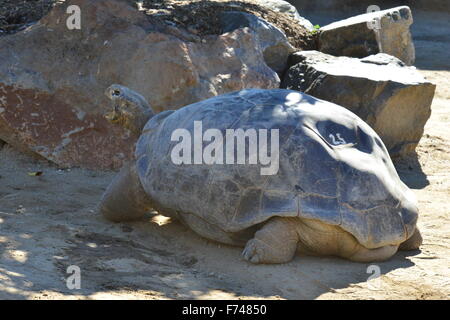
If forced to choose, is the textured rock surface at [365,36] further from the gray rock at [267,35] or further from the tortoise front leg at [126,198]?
the tortoise front leg at [126,198]

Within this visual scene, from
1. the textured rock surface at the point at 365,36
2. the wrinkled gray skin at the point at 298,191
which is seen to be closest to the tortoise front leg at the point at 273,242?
the wrinkled gray skin at the point at 298,191

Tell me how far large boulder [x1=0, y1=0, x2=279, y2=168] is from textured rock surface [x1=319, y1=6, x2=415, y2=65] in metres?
2.26

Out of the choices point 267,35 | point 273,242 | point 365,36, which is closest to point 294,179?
point 273,242

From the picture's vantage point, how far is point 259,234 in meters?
4.49

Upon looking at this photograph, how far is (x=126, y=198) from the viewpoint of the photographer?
5.23 metres

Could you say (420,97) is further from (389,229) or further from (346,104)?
(389,229)

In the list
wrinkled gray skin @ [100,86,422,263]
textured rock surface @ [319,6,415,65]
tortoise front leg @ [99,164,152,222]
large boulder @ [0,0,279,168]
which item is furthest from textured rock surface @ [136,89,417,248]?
textured rock surface @ [319,6,415,65]

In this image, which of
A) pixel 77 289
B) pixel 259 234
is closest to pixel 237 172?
pixel 259 234

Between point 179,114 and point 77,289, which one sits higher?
point 179,114

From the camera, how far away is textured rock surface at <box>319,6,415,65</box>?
854cm

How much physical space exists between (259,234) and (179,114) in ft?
3.91

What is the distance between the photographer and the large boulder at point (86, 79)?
6637 millimetres

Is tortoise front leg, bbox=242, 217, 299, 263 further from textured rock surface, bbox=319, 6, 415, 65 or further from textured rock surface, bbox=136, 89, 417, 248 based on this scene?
textured rock surface, bbox=319, 6, 415, 65

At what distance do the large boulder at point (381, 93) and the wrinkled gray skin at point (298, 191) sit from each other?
7.44ft
